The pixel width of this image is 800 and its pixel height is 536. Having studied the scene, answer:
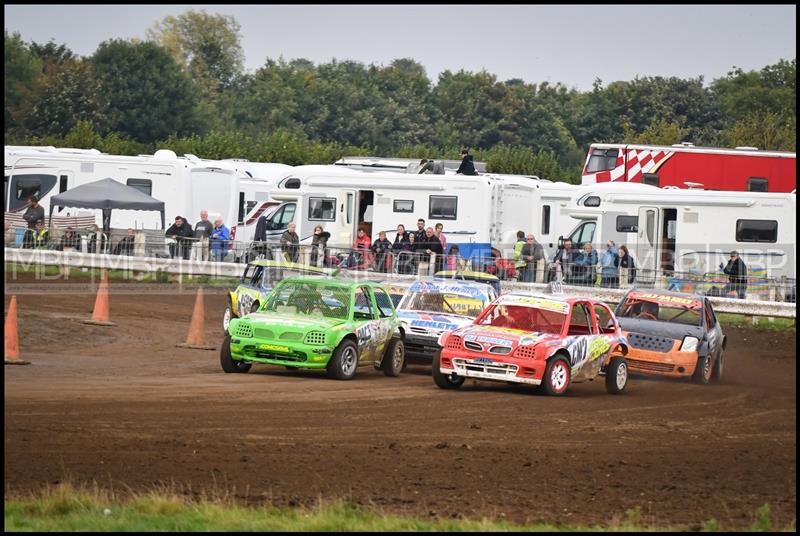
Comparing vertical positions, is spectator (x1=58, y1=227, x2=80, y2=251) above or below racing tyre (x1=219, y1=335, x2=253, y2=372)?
above

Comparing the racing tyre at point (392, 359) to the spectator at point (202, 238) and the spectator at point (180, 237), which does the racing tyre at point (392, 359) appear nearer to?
the spectator at point (202, 238)

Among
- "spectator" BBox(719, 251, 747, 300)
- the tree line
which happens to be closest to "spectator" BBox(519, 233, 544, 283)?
"spectator" BBox(719, 251, 747, 300)

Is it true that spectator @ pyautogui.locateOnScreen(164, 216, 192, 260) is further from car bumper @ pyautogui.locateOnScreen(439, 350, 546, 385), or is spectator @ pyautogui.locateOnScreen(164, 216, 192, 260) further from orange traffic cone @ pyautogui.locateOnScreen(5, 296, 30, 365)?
car bumper @ pyautogui.locateOnScreen(439, 350, 546, 385)

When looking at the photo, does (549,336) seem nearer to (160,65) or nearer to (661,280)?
Answer: (661,280)

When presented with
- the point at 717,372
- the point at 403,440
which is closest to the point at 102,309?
the point at 717,372

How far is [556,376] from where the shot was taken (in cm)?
1952

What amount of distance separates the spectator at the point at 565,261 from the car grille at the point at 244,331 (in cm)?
1337

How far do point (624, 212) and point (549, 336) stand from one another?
16475 millimetres

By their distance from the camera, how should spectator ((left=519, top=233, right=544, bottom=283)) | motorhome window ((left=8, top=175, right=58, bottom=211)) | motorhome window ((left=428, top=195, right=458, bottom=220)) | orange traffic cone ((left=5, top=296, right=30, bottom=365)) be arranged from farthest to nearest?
1. motorhome window ((left=8, top=175, right=58, bottom=211))
2. motorhome window ((left=428, top=195, right=458, bottom=220))
3. spectator ((left=519, top=233, right=544, bottom=283))
4. orange traffic cone ((left=5, top=296, right=30, bottom=365))

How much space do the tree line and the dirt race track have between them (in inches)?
1923

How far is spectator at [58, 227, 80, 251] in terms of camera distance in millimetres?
34969

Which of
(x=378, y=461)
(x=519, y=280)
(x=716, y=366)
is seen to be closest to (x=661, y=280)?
(x=519, y=280)

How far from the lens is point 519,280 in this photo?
32688 millimetres

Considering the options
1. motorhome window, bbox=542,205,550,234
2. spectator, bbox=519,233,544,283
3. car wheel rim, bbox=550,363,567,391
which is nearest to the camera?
car wheel rim, bbox=550,363,567,391
